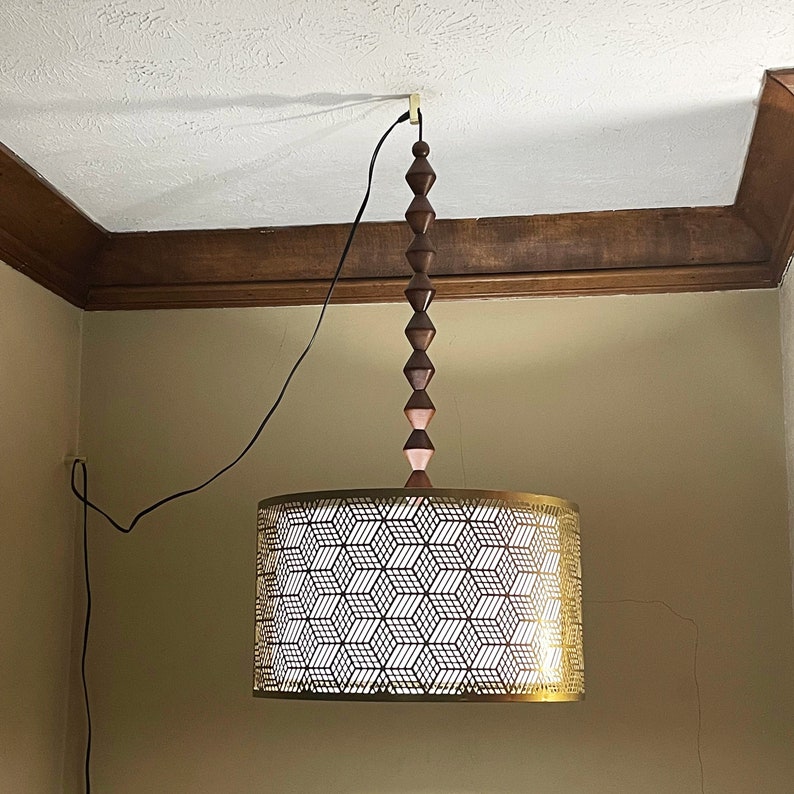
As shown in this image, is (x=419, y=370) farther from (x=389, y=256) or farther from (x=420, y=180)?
(x=389, y=256)

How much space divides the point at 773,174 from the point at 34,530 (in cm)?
150

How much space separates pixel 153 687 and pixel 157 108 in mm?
1154

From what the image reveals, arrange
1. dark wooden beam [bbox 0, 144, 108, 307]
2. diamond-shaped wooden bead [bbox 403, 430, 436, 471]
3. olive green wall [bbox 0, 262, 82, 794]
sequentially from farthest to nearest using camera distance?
olive green wall [bbox 0, 262, 82, 794] < dark wooden beam [bbox 0, 144, 108, 307] < diamond-shaped wooden bead [bbox 403, 430, 436, 471]

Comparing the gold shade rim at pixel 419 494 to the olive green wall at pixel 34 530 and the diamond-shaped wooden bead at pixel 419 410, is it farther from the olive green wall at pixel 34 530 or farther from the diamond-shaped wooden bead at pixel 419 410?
the olive green wall at pixel 34 530

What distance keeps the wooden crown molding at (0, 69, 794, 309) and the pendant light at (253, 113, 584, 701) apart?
2.93 feet

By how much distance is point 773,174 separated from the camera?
1.98 metres

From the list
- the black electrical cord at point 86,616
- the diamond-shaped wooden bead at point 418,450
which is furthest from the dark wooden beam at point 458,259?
the diamond-shaped wooden bead at point 418,450

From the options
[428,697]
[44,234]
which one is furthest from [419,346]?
[44,234]

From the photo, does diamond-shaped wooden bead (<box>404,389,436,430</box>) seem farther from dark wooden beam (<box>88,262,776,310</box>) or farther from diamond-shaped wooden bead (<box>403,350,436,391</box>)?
dark wooden beam (<box>88,262,776,310</box>)

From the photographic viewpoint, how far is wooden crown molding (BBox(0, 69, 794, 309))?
2.24 m

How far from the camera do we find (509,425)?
2332mm

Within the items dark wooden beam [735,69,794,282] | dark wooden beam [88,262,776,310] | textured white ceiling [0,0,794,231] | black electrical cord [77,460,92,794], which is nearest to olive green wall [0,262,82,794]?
black electrical cord [77,460,92,794]

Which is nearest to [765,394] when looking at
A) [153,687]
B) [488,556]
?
[488,556]

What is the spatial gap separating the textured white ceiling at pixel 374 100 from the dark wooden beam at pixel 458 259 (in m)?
0.06
